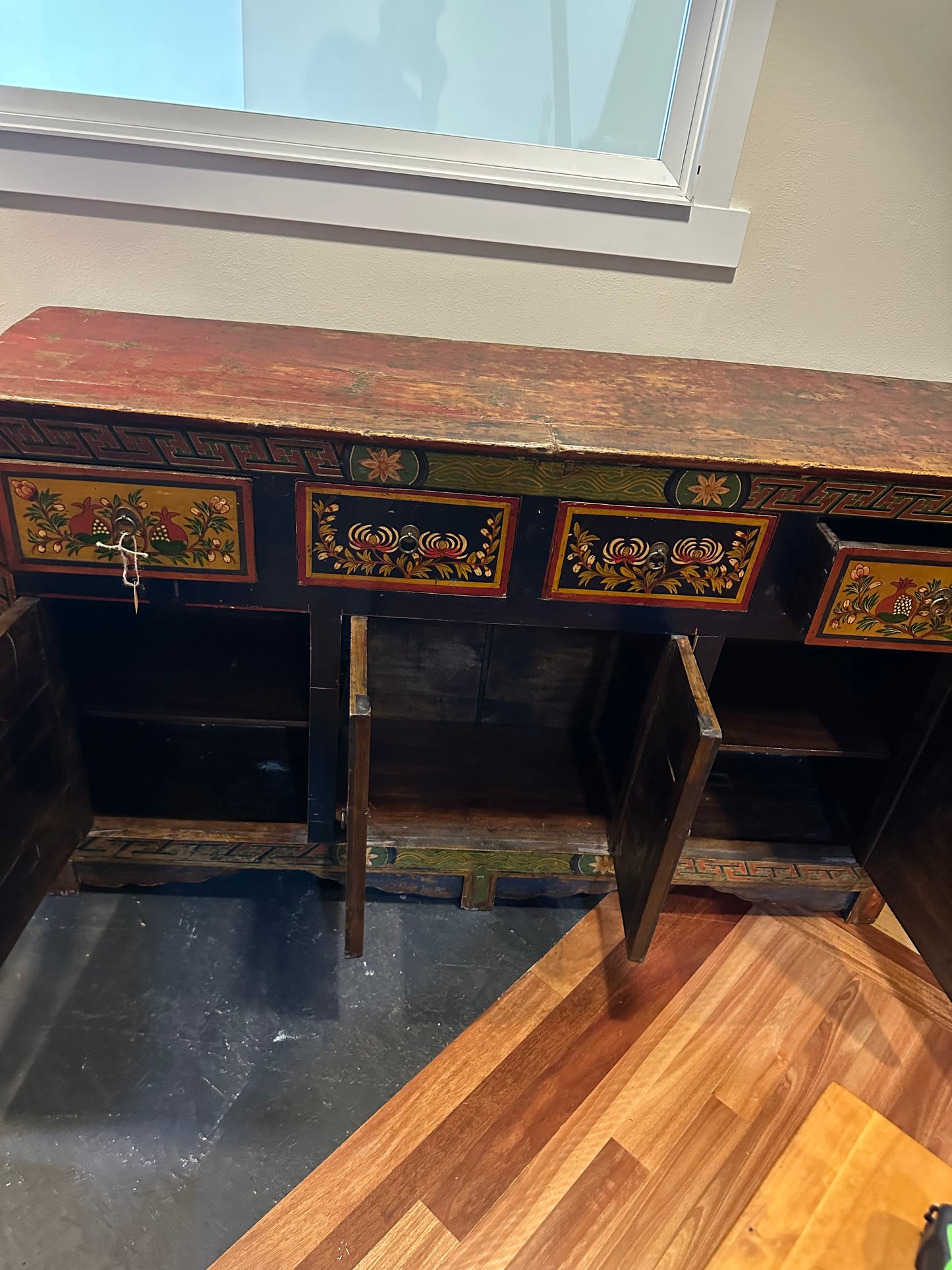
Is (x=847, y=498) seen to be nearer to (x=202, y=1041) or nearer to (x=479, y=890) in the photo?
(x=479, y=890)

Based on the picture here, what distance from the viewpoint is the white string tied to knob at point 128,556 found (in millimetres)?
1042

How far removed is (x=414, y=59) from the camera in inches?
53.3

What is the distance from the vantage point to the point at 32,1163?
1104mm

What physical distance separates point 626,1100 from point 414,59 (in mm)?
1695

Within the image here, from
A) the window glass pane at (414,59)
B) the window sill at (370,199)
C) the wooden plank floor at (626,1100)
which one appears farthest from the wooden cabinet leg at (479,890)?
the window glass pane at (414,59)

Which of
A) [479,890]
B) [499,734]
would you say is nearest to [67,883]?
[479,890]

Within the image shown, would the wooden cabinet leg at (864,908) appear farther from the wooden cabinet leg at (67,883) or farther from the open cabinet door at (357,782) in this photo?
the wooden cabinet leg at (67,883)

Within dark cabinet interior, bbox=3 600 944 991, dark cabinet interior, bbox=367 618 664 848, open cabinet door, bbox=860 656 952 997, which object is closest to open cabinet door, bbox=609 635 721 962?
dark cabinet interior, bbox=3 600 944 991

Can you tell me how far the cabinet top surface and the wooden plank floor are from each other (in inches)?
35.4

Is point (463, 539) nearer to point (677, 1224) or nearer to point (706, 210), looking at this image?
point (706, 210)

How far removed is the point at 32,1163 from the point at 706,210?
1702mm

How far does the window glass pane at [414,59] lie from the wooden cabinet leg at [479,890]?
1.22m

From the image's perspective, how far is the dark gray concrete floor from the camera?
3.53 feet

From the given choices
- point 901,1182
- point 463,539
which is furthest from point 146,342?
point 901,1182
